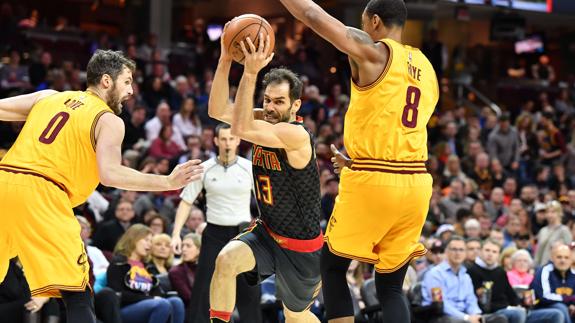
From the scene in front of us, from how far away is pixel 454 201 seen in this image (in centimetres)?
1584

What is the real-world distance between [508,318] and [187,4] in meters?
17.1

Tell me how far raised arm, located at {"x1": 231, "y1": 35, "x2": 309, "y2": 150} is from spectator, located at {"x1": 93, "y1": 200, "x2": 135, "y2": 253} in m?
5.29

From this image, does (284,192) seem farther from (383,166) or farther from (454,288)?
(454,288)

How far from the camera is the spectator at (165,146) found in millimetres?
15094

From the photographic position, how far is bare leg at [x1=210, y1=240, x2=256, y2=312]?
6.99 metres

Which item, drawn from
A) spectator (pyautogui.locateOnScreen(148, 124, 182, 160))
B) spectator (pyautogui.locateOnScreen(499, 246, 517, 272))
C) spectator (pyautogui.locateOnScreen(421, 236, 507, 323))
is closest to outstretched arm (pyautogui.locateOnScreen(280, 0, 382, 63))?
spectator (pyautogui.locateOnScreen(421, 236, 507, 323))

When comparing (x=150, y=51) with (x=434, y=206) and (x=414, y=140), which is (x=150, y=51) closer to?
(x=434, y=206)

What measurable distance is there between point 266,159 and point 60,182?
1.59m

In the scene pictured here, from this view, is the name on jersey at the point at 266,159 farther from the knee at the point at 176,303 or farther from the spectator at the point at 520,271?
the spectator at the point at 520,271

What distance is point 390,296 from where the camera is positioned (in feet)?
22.0

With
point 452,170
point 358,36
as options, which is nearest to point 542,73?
point 452,170

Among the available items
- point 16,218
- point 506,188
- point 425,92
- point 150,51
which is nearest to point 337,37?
point 425,92

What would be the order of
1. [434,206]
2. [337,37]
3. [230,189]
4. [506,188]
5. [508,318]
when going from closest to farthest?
1. [337,37]
2. [230,189]
3. [508,318]
4. [434,206]
5. [506,188]

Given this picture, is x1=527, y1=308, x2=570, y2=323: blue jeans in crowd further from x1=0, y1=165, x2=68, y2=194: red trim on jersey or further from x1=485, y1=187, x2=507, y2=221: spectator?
x1=0, y1=165, x2=68, y2=194: red trim on jersey
